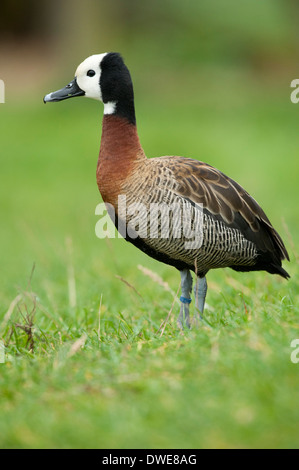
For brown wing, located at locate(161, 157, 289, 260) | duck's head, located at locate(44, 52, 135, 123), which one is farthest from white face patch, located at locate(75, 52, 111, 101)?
brown wing, located at locate(161, 157, 289, 260)

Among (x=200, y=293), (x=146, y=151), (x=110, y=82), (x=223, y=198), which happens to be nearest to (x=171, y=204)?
(x=223, y=198)

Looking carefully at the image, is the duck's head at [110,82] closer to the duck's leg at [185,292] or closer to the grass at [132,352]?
the grass at [132,352]

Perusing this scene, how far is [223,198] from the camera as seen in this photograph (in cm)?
456

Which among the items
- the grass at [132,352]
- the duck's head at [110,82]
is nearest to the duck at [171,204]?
the duck's head at [110,82]

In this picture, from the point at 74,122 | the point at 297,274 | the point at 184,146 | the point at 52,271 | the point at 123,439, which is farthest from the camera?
the point at 74,122

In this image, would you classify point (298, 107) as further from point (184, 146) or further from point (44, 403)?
point (44, 403)

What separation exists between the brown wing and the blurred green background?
167 mm

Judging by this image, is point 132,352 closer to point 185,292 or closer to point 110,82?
point 185,292

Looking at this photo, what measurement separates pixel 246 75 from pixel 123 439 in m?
20.3

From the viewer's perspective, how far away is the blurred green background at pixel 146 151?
3.25m

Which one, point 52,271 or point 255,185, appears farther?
point 255,185

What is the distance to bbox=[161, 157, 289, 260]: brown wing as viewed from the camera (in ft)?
14.6

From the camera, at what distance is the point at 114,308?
5715mm

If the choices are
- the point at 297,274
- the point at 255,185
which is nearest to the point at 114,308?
the point at 297,274
